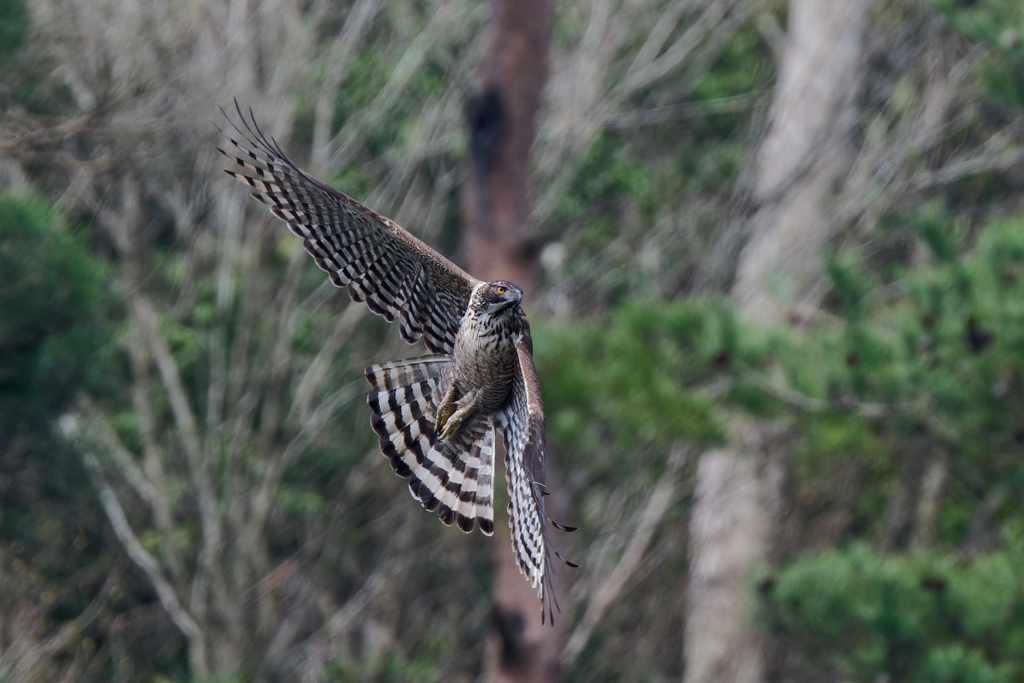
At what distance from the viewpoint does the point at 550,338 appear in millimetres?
5656

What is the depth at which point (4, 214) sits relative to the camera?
4.68 m

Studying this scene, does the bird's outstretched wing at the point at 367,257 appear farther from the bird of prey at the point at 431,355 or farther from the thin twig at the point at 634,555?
the thin twig at the point at 634,555

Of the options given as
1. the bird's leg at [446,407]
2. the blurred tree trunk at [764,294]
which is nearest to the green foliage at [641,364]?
the bird's leg at [446,407]

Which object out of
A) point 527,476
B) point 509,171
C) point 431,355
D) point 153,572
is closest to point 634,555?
point 153,572

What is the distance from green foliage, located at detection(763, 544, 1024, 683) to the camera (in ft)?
18.3

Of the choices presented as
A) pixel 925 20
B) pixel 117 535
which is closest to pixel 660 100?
pixel 925 20

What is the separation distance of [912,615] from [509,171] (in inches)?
120

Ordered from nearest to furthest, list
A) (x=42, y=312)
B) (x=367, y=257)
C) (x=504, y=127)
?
(x=367, y=257) < (x=42, y=312) < (x=504, y=127)

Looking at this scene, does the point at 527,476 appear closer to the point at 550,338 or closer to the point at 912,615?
the point at 550,338

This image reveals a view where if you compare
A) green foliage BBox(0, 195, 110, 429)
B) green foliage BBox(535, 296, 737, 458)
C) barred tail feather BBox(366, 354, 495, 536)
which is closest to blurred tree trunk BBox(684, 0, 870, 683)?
green foliage BBox(535, 296, 737, 458)

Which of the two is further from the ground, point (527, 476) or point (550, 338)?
point (527, 476)

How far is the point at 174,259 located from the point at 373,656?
3243 millimetres

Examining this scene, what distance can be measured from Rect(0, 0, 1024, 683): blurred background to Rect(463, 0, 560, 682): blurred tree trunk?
19 mm

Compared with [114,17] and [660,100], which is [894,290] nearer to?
[660,100]
